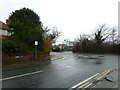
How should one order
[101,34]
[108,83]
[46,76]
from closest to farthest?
[108,83]
[46,76]
[101,34]

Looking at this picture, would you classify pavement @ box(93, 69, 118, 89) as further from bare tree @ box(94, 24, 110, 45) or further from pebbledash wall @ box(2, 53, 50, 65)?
bare tree @ box(94, 24, 110, 45)

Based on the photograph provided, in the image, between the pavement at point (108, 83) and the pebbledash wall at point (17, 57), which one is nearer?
the pavement at point (108, 83)

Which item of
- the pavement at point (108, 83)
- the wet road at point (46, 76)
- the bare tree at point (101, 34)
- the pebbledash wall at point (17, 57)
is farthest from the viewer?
the bare tree at point (101, 34)

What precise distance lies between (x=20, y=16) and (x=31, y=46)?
10518mm

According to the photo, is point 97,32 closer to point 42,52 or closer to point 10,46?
point 42,52

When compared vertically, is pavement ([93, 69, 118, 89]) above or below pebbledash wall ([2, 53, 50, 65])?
below

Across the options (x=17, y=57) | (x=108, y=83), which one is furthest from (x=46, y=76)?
(x=17, y=57)

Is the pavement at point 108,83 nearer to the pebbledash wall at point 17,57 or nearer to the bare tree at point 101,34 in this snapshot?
the pebbledash wall at point 17,57

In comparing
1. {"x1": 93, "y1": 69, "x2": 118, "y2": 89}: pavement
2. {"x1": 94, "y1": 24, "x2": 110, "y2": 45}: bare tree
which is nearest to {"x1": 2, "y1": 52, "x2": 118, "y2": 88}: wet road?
{"x1": 93, "y1": 69, "x2": 118, "y2": 89}: pavement

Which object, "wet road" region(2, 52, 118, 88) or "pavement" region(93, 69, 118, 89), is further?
"wet road" region(2, 52, 118, 88)

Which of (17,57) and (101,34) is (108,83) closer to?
(17,57)

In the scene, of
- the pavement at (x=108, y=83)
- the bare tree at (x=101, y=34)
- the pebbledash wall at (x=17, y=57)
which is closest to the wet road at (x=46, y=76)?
the pavement at (x=108, y=83)

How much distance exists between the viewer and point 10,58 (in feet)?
48.5

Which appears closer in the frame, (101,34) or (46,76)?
(46,76)
